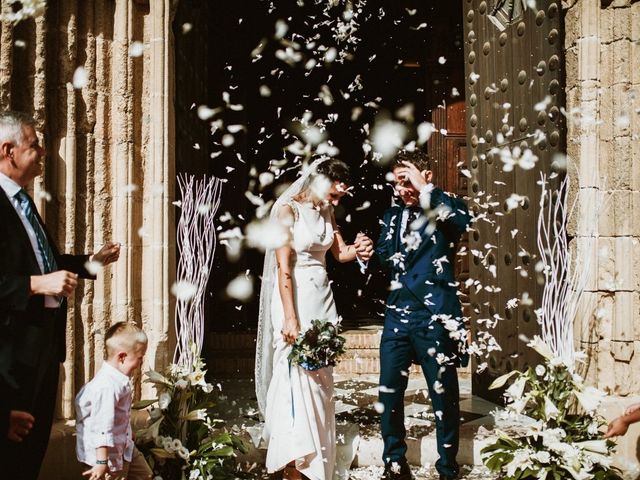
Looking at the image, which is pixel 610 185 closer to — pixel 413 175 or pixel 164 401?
pixel 413 175

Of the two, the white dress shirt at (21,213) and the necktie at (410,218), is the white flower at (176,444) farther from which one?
the necktie at (410,218)

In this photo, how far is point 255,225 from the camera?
7566 millimetres

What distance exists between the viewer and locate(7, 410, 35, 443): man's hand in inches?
98.0

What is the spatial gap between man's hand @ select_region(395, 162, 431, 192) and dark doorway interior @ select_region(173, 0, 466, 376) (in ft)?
6.81

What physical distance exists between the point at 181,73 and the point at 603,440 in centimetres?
387

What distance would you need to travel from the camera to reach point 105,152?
4137mm

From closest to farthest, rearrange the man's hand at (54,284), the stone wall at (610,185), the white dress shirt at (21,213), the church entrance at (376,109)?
1. the man's hand at (54,284)
2. the white dress shirt at (21,213)
3. the stone wall at (610,185)
4. the church entrance at (376,109)

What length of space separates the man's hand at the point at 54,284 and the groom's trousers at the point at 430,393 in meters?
1.97

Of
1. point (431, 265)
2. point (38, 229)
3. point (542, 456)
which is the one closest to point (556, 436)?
point (542, 456)

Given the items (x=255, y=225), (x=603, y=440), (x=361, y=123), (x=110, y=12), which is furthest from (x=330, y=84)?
(x=603, y=440)

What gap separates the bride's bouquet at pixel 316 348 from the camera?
146 inches

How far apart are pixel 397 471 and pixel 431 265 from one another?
113 cm

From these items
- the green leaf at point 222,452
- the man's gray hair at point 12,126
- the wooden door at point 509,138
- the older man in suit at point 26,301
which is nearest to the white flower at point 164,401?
the green leaf at point 222,452

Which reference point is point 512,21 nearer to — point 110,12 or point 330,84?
Answer: point 110,12
